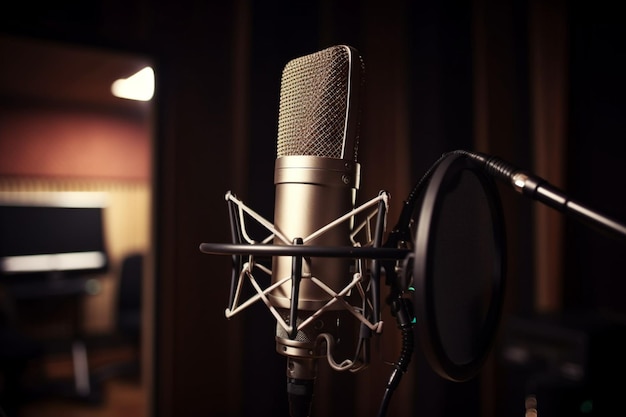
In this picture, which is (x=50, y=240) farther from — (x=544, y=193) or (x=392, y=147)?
(x=544, y=193)

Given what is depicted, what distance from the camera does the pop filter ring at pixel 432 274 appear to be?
1.57ft

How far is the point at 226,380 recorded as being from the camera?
1.73 metres

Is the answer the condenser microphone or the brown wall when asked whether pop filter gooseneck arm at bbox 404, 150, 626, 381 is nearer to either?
the condenser microphone

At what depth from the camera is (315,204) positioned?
606 mm

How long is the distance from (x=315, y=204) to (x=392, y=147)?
53.2 inches

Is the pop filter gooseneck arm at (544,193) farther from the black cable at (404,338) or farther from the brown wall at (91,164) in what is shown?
the brown wall at (91,164)

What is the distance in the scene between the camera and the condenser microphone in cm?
58

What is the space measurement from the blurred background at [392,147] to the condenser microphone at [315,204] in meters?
0.85

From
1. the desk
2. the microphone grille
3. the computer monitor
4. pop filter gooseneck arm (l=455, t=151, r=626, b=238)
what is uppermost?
the microphone grille

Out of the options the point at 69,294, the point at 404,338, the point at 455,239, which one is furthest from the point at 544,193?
the point at 69,294

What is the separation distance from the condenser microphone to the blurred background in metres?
0.85

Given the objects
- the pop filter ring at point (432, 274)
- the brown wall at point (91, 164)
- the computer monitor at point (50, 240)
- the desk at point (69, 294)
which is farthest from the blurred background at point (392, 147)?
the brown wall at point (91, 164)

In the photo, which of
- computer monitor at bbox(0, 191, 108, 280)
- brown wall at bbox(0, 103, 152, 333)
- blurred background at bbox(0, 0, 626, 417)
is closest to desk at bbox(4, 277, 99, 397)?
computer monitor at bbox(0, 191, 108, 280)

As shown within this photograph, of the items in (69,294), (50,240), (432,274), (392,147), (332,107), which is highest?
(392,147)
